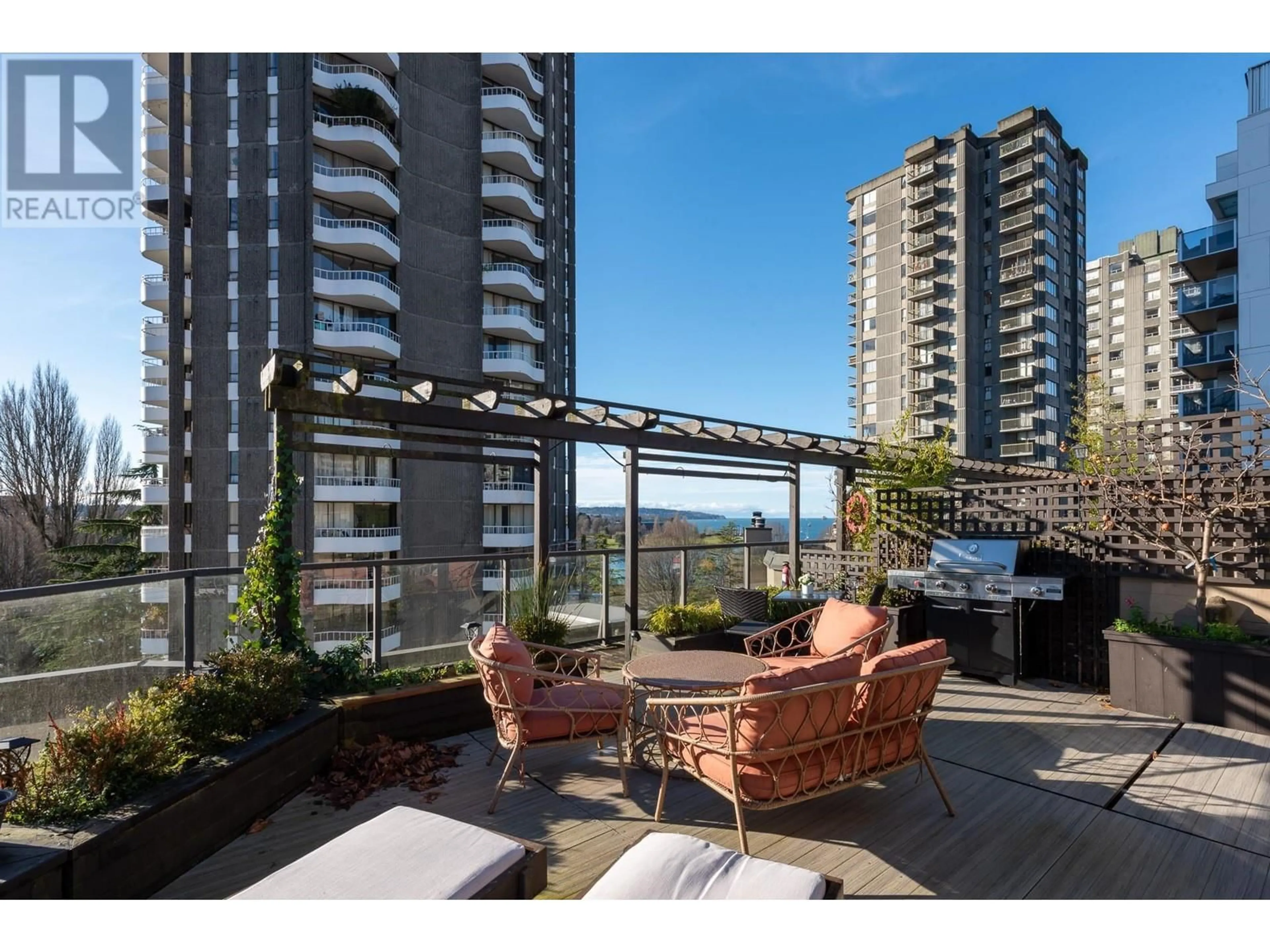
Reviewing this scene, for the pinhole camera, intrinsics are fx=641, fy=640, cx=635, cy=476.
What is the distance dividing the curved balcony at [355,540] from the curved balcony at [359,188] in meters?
11.2

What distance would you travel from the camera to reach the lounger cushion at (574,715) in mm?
3330

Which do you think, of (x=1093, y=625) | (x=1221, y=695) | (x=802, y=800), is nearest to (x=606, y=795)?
(x=802, y=800)

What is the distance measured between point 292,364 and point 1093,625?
659 cm

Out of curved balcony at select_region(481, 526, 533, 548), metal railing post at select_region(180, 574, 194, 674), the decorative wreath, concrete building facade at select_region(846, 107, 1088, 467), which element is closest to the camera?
metal railing post at select_region(180, 574, 194, 674)

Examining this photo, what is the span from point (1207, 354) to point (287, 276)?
99.0ft

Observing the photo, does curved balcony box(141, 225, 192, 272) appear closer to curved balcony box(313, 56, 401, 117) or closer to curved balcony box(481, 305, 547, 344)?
curved balcony box(313, 56, 401, 117)

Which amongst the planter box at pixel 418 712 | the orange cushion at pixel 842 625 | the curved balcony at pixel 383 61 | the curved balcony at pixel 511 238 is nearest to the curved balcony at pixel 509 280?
the curved balcony at pixel 511 238

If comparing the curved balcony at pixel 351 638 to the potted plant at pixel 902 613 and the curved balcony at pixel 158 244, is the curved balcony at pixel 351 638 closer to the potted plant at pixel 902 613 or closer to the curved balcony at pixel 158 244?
the potted plant at pixel 902 613

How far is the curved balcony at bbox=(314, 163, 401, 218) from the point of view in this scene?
21.4m

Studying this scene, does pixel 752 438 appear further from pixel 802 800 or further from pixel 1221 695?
pixel 802 800

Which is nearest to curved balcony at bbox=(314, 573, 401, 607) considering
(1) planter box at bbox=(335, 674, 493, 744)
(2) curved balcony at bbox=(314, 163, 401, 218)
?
(1) planter box at bbox=(335, 674, 493, 744)

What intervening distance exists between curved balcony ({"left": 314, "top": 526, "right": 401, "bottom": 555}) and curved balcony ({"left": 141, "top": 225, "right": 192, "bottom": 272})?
35.2 feet

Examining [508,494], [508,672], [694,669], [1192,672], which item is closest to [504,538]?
[508,494]

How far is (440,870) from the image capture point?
74.8 inches
